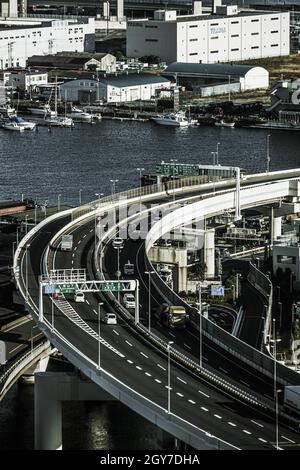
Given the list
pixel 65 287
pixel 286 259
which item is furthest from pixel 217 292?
pixel 65 287

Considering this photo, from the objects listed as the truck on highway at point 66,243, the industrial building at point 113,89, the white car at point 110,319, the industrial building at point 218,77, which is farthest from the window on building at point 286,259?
the industrial building at point 218,77

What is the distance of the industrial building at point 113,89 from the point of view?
25.6 metres

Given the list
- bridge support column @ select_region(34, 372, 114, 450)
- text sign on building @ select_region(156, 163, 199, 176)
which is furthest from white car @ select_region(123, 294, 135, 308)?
text sign on building @ select_region(156, 163, 199, 176)

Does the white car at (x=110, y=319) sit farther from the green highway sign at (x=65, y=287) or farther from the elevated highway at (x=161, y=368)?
the green highway sign at (x=65, y=287)

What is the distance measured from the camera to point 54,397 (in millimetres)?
9656

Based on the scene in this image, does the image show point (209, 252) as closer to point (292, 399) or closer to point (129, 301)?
point (129, 301)

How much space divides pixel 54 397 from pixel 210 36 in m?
19.2

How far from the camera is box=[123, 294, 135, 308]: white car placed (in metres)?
10.9

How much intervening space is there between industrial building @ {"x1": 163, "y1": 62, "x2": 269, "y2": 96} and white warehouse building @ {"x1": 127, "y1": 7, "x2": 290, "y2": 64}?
1058 mm

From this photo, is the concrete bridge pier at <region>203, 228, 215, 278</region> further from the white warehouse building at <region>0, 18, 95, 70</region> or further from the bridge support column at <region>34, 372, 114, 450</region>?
the white warehouse building at <region>0, 18, 95, 70</region>

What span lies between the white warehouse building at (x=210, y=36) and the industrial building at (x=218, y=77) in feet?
3.47

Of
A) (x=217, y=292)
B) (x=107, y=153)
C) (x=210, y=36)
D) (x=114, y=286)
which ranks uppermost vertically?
(x=210, y=36)

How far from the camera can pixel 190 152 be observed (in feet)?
69.6

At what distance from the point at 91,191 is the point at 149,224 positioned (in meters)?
3.79
